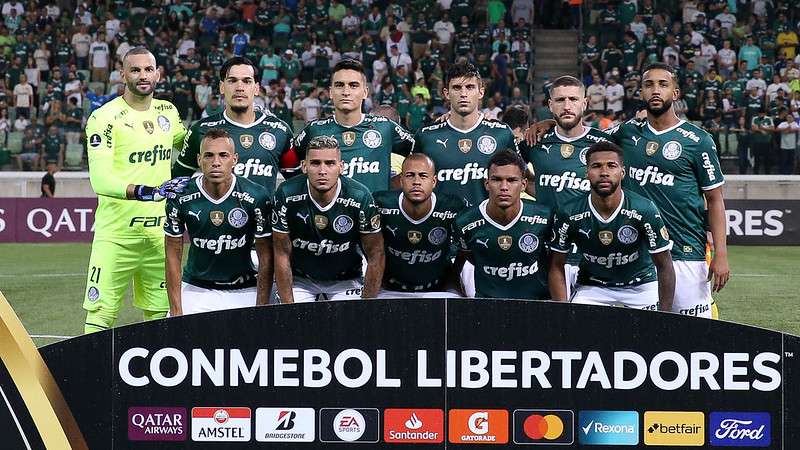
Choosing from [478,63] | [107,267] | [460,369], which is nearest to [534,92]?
[478,63]

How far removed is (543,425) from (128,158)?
14.5ft

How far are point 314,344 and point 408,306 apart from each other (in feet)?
1.30

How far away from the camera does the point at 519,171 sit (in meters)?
6.77

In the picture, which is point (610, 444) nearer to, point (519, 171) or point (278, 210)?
point (519, 171)

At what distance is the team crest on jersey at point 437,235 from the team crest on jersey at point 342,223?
0.54 metres

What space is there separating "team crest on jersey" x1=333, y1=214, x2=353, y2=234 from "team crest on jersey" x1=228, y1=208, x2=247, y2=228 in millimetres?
599

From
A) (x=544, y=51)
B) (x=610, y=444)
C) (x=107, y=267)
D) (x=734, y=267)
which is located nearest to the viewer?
(x=610, y=444)

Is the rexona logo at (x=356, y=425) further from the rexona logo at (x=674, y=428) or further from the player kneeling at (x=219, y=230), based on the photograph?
the player kneeling at (x=219, y=230)

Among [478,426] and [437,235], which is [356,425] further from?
[437,235]

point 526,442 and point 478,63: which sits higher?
point 478,63

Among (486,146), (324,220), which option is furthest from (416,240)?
(486,146)

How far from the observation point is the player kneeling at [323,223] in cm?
686

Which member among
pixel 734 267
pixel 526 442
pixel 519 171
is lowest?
pixel 734 267

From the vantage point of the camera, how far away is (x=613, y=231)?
6828mm
